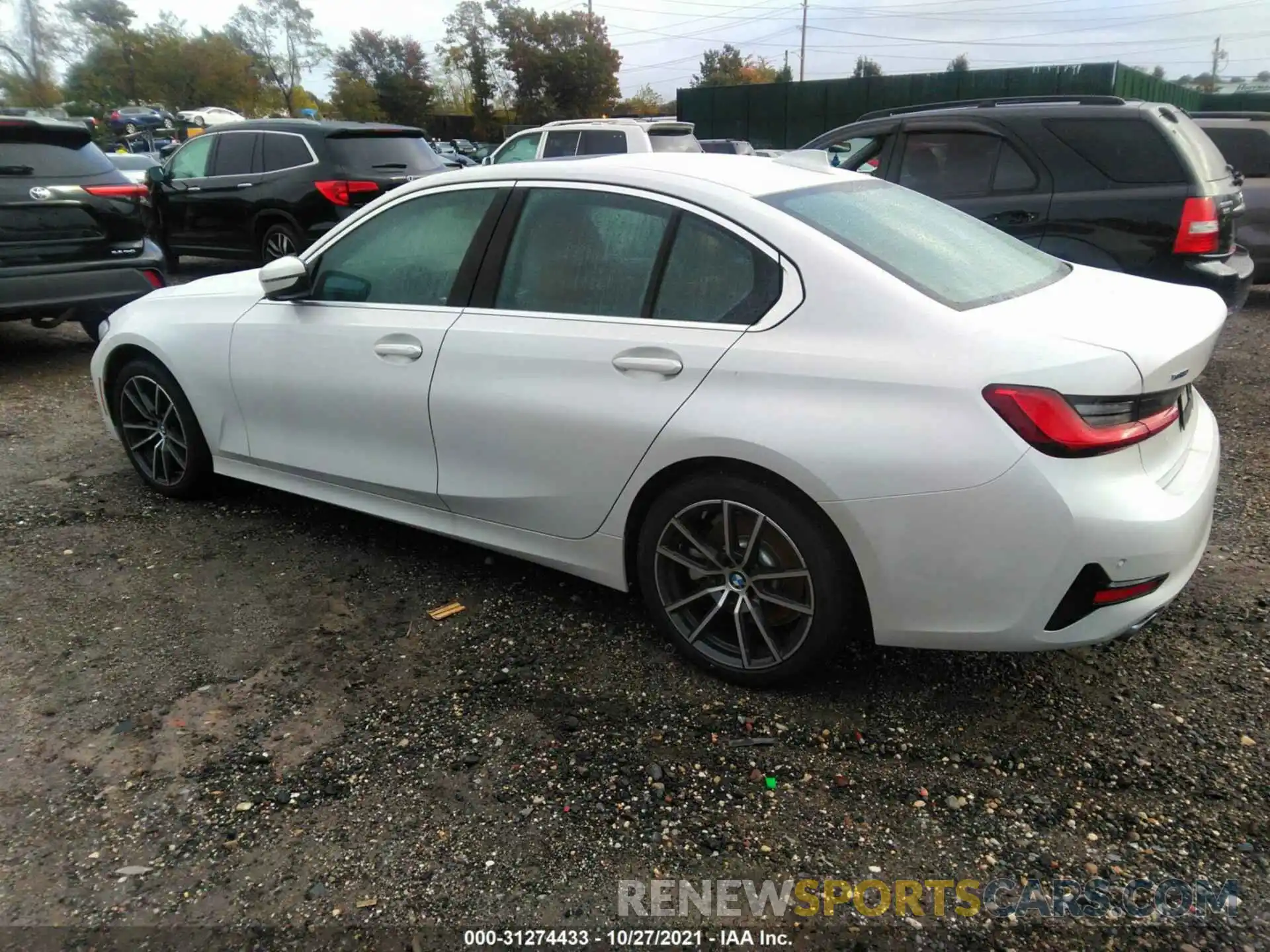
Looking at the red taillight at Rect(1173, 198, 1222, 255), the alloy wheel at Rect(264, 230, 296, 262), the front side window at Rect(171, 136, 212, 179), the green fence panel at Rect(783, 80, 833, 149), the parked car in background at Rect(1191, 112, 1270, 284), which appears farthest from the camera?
the green fence panel at Rect(783, 80, 833, 149)

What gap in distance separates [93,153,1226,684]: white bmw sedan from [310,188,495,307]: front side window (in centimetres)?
1

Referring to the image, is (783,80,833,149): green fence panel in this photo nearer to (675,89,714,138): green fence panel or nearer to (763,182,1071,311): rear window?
(675,89,714,138): green fence panel

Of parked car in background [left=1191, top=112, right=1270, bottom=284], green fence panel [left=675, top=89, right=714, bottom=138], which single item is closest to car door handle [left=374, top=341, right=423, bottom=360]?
parked car in background [left=1191, top=112, right=1270, bottom=284]

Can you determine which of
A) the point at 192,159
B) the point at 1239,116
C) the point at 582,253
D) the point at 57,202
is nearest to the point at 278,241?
the point at 192,159

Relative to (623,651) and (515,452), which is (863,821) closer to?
(623,651)

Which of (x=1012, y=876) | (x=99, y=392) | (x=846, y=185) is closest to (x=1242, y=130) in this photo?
(x=846, y=185)

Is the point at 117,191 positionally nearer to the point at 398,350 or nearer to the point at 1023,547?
the point at 398,350

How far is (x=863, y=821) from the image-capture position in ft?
7.80

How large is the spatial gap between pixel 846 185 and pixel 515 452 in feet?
4.98

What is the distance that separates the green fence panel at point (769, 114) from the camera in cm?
3103

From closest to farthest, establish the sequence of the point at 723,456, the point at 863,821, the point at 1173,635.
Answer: the point at 863,821 < the point at 723,456 < the point at 1173,635

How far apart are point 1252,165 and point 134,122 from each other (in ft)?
149

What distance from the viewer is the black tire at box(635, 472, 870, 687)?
264cm

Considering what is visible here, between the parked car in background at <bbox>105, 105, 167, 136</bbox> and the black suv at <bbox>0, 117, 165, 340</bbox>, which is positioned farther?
the parked car in background at <bbox>105, 105, 167, 136</bbox>
